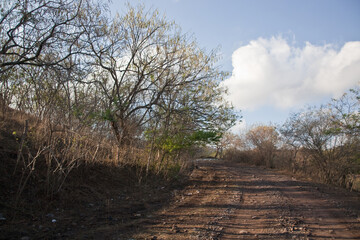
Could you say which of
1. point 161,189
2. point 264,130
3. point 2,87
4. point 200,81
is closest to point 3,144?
point 2,87

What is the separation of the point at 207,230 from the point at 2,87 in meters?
9.95

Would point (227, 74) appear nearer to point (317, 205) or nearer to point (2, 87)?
point (317, 205)

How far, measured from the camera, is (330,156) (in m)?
12.8

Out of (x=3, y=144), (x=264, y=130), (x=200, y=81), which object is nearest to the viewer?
(x=3, y=144)

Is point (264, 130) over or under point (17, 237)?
over

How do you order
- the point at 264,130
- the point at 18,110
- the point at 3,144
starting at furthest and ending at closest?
the point at 264,130
the point at 18,110
the point at 3,144

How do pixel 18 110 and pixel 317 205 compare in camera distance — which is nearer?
pixel 317 205

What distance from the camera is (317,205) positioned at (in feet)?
22.5

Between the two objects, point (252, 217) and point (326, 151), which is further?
point (326, 151)

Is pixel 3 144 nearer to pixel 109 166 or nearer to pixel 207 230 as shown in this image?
pixel 109 166

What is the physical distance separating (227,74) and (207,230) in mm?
9870

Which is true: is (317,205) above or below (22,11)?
below

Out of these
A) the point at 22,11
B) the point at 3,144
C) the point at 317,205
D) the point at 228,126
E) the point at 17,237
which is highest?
the point at 22,11

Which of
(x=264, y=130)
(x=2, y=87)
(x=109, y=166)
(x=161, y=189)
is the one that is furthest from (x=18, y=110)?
(x=264, y=130)
